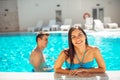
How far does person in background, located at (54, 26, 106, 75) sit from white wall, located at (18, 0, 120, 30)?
15730mm

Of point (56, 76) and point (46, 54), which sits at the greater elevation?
point (56, 76)

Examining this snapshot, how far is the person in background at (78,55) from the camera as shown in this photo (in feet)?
8.73

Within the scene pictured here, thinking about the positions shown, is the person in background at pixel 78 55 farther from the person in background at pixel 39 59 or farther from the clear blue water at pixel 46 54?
the clear blue water at pixel 46 54

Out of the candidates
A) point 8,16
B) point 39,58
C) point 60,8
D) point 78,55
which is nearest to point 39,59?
point 39,58

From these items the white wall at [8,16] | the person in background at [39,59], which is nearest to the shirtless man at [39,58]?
the person in background at [39,59]

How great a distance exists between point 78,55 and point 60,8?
52.4 ft

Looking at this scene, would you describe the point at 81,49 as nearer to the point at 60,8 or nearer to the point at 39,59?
the point at 39,59

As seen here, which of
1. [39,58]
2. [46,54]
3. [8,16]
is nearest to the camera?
[39,58]

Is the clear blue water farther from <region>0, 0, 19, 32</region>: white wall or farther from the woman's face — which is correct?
<region>0, 0, 19, 32</region>: white wall

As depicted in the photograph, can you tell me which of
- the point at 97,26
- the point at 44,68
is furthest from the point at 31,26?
the point at 44,68

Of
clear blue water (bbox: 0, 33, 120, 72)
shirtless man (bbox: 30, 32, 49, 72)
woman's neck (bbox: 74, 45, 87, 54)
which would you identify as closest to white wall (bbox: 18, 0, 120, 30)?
clear blue water (bbox: 0, 33, 120, 72)

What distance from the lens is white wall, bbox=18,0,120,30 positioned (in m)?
18.3

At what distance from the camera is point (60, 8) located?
60.7 ft

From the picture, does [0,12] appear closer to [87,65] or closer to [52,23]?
[52,23]
